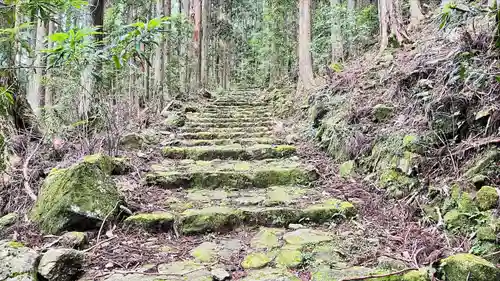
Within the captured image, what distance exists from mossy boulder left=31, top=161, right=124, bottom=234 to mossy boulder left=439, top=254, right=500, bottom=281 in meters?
2.44

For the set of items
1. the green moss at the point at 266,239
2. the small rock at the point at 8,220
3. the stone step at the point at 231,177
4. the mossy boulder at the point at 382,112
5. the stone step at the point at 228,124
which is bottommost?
the green moss at the point at 266,239

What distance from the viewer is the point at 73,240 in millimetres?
2527

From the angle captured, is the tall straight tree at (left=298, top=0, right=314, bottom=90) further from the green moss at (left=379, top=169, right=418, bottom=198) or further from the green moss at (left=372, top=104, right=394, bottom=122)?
the green moss at (left=379, top=169, right=418, bottom=198)

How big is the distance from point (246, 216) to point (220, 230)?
0.26m

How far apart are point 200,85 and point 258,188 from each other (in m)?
10.2

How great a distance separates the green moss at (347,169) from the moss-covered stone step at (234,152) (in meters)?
1.03

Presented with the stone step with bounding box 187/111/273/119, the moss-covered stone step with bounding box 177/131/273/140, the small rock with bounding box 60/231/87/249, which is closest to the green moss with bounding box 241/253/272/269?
the small rock with bounding box 60/231/87/249

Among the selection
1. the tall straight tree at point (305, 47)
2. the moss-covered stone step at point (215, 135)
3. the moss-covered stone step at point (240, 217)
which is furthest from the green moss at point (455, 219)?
the tall straight tree at point (305, 47)

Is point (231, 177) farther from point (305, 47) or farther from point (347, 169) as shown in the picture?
point (305, 47)

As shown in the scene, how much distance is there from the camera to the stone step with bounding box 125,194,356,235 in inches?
118

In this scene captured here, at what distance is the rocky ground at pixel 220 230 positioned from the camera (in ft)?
7.16

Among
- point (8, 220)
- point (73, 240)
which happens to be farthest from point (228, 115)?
point (73, 240)

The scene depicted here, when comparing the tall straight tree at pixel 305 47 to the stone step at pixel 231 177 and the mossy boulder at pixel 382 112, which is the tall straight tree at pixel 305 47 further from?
the stone step at pixel 231 177

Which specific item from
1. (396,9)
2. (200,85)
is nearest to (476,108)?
(396,9)
